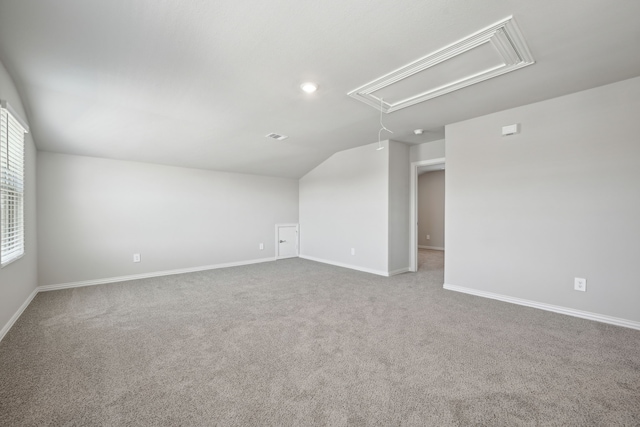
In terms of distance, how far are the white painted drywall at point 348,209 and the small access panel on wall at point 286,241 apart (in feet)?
0.55

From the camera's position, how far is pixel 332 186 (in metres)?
5.82

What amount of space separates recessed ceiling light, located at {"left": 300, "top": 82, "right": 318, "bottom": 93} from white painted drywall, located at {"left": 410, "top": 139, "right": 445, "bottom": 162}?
285cm

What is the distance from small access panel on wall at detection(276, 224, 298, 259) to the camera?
638cm

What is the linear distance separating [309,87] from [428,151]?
116 inches

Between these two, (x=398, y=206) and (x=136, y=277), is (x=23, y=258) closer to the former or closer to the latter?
(x=136, y=277)

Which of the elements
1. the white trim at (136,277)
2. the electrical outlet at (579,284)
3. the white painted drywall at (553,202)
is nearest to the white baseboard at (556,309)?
the white painted drywall at (553,202)

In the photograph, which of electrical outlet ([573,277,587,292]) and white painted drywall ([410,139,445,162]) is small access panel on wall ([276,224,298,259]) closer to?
white painted drywall ([410,139,445,162])

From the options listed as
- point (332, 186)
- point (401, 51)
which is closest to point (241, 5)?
point (401, 51)

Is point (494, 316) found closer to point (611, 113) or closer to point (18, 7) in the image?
point (611, 113)

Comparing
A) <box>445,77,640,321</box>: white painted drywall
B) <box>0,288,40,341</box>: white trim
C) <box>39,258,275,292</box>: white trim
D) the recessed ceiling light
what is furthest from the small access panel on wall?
the recessed ceiling light

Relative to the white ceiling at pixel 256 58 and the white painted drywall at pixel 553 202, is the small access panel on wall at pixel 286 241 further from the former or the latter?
the white painted drywall at pixel 553 202

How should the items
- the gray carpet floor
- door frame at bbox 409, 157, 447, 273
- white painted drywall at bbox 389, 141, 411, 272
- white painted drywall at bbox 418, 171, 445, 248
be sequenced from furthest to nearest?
white painted drywall at bbox 418, 171, 445, 248, door frame at bbox 409, 157, 447, 273, white painted drywall at bbox 389, 141, 411, 272, the gray carpet floor

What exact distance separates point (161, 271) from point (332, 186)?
3525mm

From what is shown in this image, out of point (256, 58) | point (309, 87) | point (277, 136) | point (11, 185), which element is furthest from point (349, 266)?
point (11, 185)
